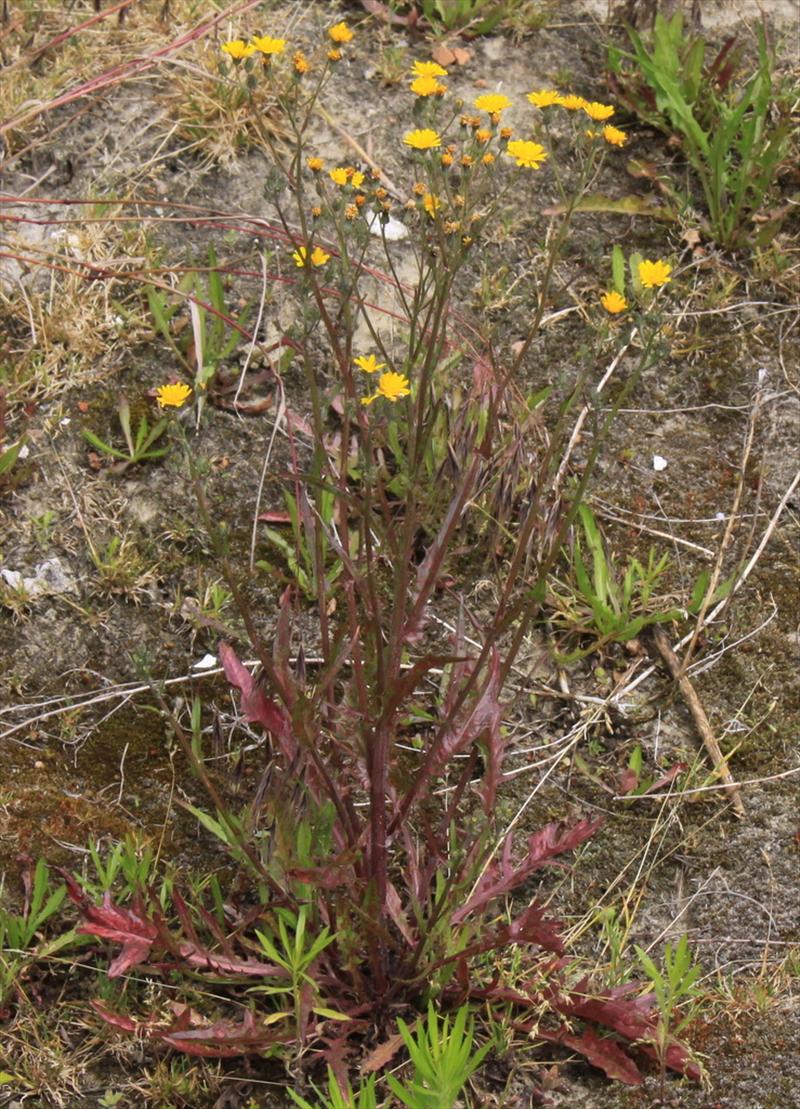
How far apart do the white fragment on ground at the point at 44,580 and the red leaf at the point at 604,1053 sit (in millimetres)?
1348

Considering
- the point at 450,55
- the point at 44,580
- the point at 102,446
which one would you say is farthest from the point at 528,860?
the point at 450,55

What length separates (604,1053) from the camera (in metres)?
2.06

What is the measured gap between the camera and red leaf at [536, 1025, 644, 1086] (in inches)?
80.5

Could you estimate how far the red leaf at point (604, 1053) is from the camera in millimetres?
2045

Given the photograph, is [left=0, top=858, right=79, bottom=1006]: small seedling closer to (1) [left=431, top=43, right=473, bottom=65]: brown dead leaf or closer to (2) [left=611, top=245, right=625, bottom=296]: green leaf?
(2) [left=611, top=245, right=625, bottom=296]: green leaf

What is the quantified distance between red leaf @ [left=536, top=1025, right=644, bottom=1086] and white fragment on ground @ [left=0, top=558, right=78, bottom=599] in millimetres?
1348

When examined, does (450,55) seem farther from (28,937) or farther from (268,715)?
(28,937)

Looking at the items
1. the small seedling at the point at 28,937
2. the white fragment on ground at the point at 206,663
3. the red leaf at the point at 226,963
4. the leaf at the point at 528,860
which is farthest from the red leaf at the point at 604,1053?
the white fragment on ground at the point at 206,663

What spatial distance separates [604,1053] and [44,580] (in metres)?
1.49

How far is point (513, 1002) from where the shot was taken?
2115mm

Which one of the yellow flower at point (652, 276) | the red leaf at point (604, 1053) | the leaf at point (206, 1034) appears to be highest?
the yellow flower at point (652, 276)

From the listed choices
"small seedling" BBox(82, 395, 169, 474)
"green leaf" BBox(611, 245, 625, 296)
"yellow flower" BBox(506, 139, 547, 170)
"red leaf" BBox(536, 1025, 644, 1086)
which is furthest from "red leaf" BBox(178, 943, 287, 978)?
"green leaf" BBox(611, 245, 625, 296)

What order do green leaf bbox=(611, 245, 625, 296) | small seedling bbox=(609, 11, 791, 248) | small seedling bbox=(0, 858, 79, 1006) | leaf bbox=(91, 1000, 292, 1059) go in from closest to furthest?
1. leaf bbox=(91, 1000, 292, 1059)
2. small seedling bbox=(0, 858, 79, 1006)
3. green leaf bbox=(611, 245, 625, 296)
4. small seedling bbox=(609, 11, 791, 248)

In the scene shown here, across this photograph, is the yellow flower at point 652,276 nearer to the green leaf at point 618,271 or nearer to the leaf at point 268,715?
the leaf at point 268,715
